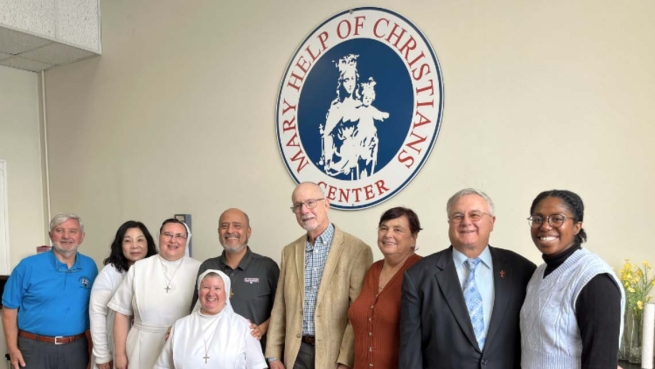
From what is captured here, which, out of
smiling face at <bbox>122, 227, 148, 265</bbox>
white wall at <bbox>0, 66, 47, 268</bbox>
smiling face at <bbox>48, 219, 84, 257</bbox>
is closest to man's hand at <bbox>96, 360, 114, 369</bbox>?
smiling face at <bbox>122, 227, 148, 265</bbox>

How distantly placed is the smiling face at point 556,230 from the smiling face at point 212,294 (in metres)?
1.46

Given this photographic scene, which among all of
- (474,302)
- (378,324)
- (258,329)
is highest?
(474,302)

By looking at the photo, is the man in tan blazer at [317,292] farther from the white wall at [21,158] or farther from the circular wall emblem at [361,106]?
the white wall at [21,158]

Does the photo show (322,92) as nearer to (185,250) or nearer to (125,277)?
(185,250)

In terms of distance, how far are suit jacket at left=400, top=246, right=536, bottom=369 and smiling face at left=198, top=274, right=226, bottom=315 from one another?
3.13 ft

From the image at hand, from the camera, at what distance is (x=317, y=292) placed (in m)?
2.29

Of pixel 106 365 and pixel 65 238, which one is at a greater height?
pixel 65 238

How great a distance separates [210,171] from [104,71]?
1.69 m

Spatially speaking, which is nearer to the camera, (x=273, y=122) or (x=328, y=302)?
(x=328, y=302)

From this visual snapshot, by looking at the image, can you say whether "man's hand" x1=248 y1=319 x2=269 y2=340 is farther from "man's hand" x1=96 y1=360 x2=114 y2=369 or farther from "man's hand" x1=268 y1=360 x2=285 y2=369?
"man's hand" x1=96 y1=360 x2=114 y2=369

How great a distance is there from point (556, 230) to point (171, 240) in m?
1.97

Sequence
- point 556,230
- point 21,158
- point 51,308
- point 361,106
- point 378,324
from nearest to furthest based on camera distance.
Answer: point 556,230
point 378,324
point 51,308
point 361,106
point 21,158

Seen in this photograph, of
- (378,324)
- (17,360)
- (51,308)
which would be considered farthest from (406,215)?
(17,360)

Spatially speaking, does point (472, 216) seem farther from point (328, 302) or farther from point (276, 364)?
point (276, 364)
